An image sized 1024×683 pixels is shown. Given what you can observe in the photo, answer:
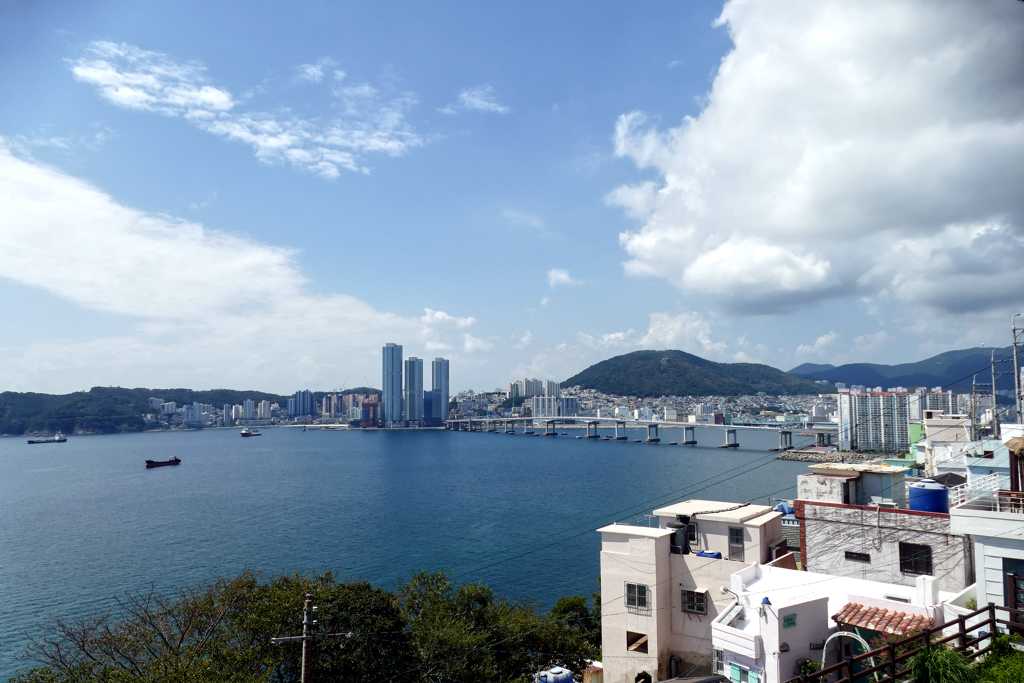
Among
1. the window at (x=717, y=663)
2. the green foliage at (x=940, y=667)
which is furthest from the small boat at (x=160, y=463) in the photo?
the green foliage at (x=940, y=667)

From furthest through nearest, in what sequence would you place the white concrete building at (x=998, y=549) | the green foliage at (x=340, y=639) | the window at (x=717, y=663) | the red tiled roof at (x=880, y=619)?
the green foliage at (x=340, y=639)
the window at (x=717, y=663)
the red tiled roof at (x=880, y=619)
the white concrete building at (x=998, y=549)

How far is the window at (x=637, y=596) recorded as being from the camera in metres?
10.3

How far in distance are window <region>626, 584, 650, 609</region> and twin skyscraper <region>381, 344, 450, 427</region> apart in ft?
456

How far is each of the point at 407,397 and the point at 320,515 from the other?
114 meters

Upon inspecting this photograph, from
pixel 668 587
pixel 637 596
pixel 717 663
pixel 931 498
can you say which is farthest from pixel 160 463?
pixel 931 498

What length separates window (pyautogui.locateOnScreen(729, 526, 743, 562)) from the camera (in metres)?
10.8

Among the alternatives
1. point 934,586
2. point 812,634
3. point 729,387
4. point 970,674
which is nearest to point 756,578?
point 812,634

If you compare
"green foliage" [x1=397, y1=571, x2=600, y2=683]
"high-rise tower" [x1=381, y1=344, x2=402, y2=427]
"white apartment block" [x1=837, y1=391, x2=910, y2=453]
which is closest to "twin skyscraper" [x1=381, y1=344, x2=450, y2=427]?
"high-rise tower" [x1=381, y1=344, x2=402, y2=427]

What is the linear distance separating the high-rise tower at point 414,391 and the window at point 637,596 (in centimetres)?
13936

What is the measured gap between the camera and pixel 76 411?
123 metres

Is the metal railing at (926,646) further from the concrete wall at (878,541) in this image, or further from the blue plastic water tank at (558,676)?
the blue plastic water tank at (558,676)

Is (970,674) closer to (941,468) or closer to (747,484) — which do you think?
(941,468)

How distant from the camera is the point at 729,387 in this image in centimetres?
19838

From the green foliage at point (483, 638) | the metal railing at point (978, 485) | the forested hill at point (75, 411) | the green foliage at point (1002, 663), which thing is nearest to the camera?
the green foliage at point (1002, 663)
